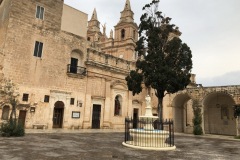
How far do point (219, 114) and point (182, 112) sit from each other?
4.92 m

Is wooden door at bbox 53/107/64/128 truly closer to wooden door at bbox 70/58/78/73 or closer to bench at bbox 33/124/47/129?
bench at bbox 33/124/47/129

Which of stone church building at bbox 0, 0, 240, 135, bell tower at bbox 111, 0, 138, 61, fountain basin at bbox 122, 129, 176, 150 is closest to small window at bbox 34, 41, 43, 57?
stone church building at bbox 0, 0, 240, 135

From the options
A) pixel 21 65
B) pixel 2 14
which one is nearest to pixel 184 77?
pixel 21 65

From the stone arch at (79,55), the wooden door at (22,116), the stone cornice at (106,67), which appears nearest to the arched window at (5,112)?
the wooden door at (22,116)

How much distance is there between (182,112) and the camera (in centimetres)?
2980

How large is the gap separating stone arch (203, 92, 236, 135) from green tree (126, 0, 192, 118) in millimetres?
11882

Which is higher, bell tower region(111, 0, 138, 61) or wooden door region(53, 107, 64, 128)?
bell tower region(111, 0, 138, 61)

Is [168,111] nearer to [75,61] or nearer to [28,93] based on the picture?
[75,61]

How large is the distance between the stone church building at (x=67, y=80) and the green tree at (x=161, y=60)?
8.50 m

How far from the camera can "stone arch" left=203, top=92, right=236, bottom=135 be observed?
2622cm

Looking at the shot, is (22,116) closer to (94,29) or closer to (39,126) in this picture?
(39,126)

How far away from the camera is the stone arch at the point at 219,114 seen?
1032 inches

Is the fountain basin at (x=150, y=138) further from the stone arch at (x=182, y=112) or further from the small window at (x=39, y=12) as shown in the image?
the stone arch at (x=182, y=112)

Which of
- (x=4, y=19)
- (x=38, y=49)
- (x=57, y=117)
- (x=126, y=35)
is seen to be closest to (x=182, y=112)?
(x=57, y=117)
